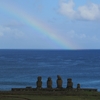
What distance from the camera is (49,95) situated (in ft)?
121

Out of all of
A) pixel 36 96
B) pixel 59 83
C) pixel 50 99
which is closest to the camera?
pixel 50 99

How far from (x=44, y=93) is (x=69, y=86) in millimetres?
4677

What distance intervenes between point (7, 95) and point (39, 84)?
274 inches

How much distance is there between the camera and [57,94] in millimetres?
37062

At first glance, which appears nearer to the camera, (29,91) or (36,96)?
(36,96)

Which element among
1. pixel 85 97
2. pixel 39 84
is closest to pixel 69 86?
pixel 39 84

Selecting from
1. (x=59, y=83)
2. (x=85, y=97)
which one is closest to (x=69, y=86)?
(x=59, y=83)

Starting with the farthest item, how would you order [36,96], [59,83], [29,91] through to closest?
1. [59,83]
2. [29,91]
3. [36,96]

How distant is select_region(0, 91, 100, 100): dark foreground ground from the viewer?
3388cm

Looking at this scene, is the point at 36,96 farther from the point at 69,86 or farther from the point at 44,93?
the point at 69,86

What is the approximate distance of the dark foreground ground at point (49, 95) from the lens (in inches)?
1334

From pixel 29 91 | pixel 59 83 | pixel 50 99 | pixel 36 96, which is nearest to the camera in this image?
pixel 50 99

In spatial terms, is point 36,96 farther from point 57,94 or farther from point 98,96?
point 98,96

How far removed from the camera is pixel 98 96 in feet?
118
